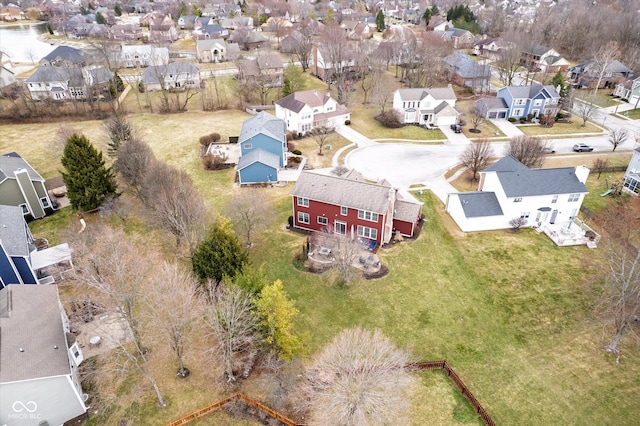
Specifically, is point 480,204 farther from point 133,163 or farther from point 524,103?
point 524,103

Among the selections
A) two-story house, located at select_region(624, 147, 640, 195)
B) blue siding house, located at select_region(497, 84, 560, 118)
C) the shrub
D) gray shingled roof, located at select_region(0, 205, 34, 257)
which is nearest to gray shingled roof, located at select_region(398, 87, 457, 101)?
the shrub

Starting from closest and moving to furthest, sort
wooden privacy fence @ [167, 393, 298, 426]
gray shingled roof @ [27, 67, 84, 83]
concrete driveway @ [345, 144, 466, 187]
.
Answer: wooden privacy fence @ [167, 393, 298, 426] < concrete driveway @ [345, 144, 466, 187] < gray shingled roof @ [27, 67, 84, 83]

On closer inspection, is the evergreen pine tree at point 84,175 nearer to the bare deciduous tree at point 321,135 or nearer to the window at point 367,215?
the window at point 367,215

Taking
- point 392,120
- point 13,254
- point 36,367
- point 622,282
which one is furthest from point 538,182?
point 13,254

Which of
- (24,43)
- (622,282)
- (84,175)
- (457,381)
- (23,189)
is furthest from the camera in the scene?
(24,43)

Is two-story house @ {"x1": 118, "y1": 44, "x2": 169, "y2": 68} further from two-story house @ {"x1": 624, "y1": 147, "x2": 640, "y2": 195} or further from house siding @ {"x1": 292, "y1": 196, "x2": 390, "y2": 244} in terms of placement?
two-story house @ {"x1": 624, "y1": 147, "x2": 640, "y2": 195}

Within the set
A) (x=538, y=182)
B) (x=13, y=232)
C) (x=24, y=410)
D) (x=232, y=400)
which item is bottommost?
(x=232, y=400)
